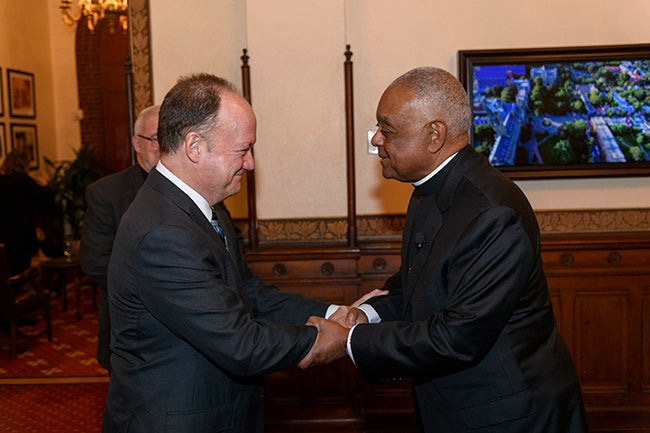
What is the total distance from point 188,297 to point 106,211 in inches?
71.7

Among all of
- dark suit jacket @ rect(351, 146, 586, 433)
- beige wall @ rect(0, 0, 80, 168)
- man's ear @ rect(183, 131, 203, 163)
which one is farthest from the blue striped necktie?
beige wall @ rect(0, 0, 80, 168)

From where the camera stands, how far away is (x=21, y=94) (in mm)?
10234

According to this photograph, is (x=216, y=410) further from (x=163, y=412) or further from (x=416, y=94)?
(x=416, y=94)

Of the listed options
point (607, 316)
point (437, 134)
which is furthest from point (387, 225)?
point (437, 134)

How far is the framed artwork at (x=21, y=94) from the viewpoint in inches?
389

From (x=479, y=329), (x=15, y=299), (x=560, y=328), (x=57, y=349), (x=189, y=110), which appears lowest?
(x=57, y=349)

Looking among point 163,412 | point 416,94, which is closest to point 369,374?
point 163,412

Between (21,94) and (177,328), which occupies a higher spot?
(21,94)

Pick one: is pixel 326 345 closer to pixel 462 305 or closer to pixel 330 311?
pixel 462 305

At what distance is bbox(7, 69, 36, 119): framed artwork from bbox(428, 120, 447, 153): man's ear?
29.1ft

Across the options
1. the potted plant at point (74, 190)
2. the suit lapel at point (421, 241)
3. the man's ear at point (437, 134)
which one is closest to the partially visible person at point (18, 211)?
the potted plant at point (74, 190)

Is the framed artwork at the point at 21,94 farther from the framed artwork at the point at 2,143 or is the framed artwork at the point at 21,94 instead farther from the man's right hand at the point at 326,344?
the man's right hand at the point at 326,344

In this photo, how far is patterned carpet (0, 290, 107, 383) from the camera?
6312 millimetres

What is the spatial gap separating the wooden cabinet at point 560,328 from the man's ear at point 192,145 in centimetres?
250
